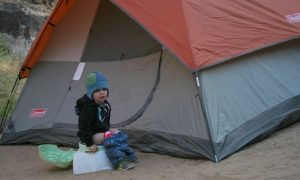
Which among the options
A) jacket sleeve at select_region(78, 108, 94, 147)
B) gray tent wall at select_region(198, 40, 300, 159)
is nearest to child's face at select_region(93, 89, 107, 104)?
jacket sleeve at select_region(78, 108, 94, 147)

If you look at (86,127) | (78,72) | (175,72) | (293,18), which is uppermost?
(293,18)

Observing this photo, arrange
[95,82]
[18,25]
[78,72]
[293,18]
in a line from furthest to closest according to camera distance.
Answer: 1. [18,25]
2. [78,72]
3. [293,18]
4. [95,82]

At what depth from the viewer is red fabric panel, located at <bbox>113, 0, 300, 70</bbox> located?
5.31 m

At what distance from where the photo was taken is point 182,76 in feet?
18.4

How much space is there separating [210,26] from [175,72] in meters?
0.67

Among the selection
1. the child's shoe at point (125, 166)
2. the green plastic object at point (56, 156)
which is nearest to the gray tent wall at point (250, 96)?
the child's shoe at point (125, 166)

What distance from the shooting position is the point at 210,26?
5.50 meters

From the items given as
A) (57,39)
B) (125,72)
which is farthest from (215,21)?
(57,39)

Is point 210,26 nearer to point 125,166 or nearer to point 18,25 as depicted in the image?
point 125,166

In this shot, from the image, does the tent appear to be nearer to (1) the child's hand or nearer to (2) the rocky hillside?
(1) the child's hand

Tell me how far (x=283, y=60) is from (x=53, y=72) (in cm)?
312

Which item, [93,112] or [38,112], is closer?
[93,112]

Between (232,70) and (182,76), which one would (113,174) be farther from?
(232,70)

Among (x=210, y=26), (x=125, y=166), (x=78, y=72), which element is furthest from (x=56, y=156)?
(x=210, y=26)
